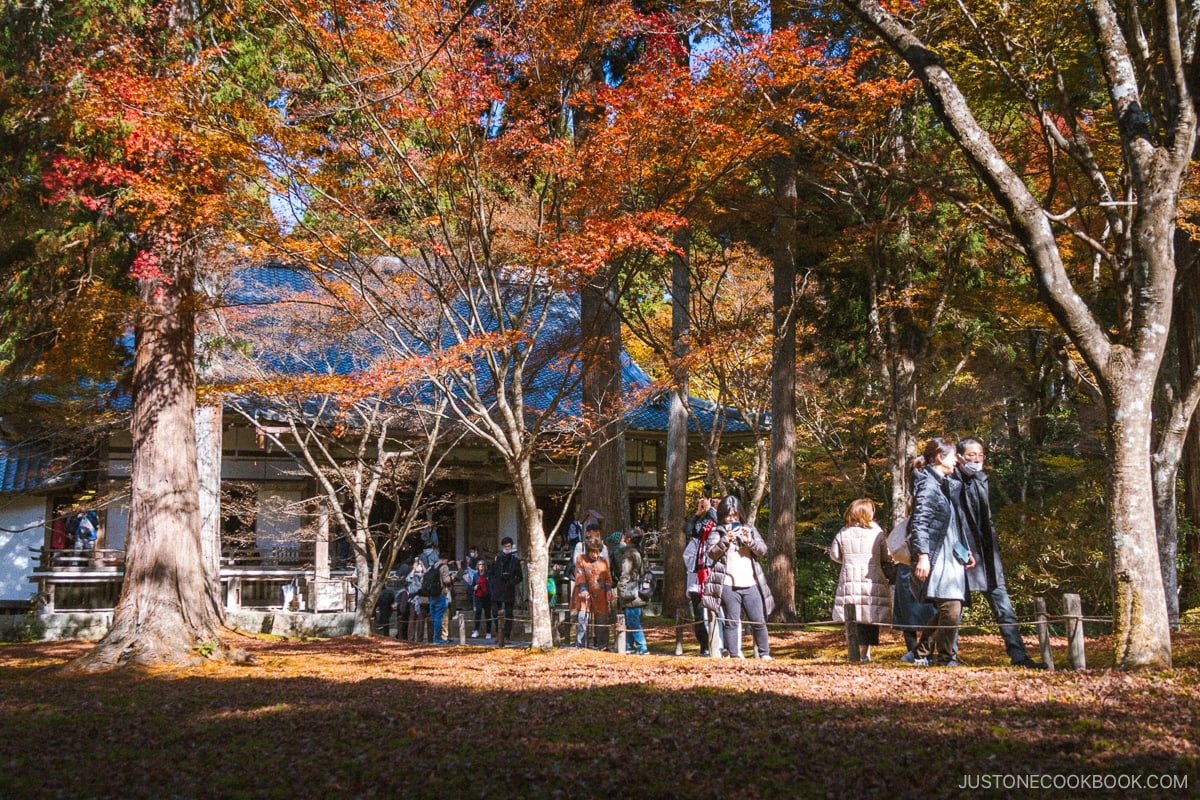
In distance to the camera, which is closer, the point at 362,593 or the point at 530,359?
the point at 362,593

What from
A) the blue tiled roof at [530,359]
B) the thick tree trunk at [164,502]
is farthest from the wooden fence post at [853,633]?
the thick tree trunk at [164,502]

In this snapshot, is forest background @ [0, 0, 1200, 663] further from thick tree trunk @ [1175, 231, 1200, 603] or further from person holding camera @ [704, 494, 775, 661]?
person holding camera @ [704, 494, 775, 661]

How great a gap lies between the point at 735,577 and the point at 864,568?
1.24 metres

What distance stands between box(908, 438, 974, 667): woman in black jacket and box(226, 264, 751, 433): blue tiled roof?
6305mm

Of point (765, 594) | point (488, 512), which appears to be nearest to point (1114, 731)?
point (765, 594)

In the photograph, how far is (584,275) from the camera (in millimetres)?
10680

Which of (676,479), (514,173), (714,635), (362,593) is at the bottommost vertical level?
(714,635)

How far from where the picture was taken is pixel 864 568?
7.77 meters

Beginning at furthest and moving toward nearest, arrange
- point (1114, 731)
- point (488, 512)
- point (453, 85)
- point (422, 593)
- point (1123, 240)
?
1. point (488, 512)
2. point (422, 593)
3. point (453, 85)
4. point (1123, 240)
5. point (1114, 731)

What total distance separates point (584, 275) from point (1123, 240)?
214 inches

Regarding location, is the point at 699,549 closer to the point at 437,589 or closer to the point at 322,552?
the point at 437,589

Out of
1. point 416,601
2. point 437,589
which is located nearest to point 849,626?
point 437,589

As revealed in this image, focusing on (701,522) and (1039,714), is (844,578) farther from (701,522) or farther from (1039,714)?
(1039,714)

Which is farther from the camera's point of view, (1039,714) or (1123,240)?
(1123,240)
